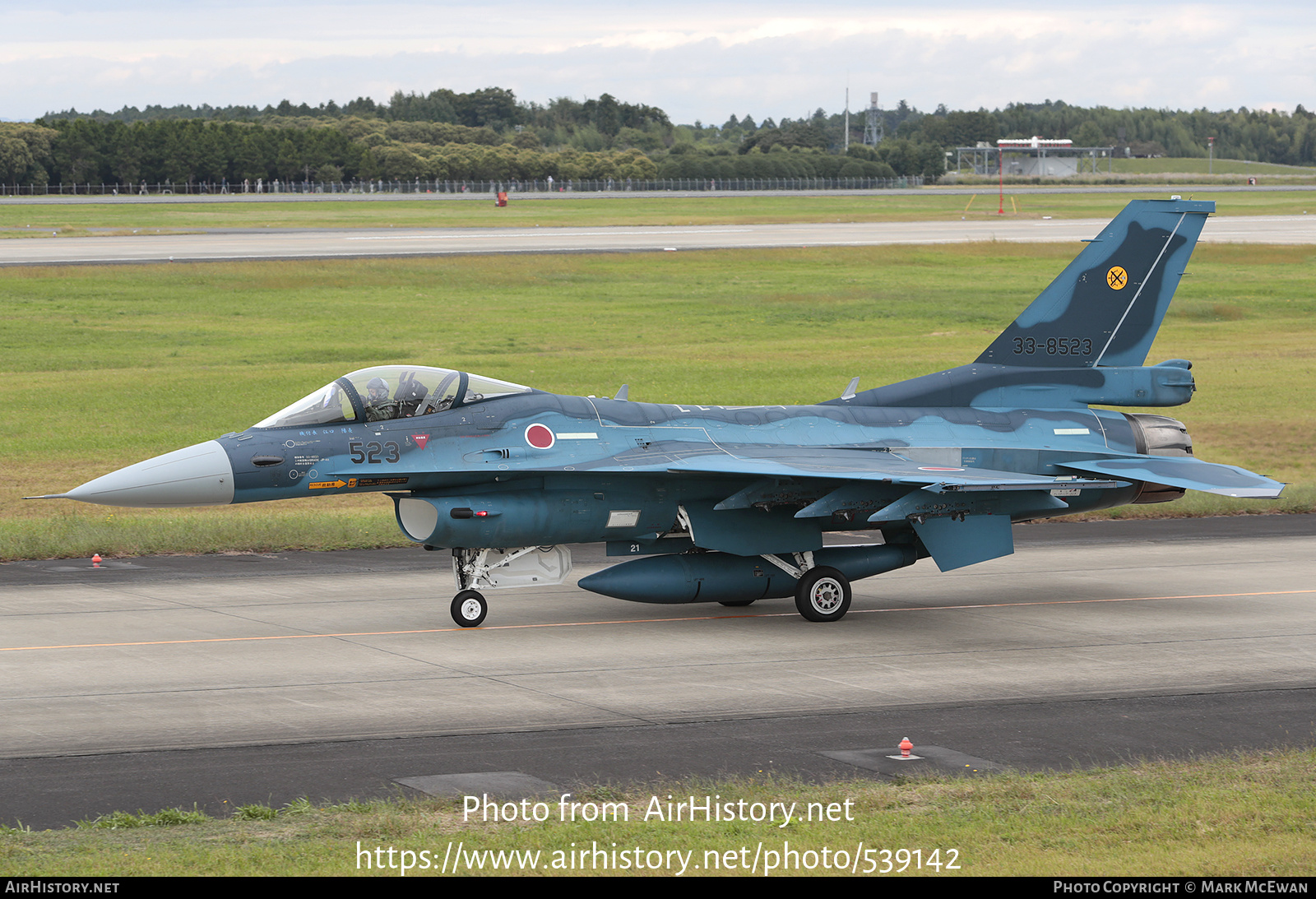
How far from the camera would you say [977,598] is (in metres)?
19.2

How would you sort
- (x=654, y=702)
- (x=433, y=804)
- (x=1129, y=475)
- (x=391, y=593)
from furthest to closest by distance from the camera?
(x=391, y=593)
(x=1129, y=475)
(x=654, y=702)
(x=433, y=804)

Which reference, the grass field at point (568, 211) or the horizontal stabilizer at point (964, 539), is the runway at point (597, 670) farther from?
the grass field at point (568, 211)

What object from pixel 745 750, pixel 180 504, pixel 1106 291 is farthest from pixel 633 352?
pixel 745 750

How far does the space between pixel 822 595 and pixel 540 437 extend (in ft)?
13.3

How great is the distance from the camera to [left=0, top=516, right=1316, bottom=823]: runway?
1236 cm

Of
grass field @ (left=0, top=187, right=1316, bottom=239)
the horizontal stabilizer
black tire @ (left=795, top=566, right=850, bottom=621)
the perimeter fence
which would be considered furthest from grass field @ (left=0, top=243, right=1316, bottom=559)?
the perimeter fence

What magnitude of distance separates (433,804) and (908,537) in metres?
9.58

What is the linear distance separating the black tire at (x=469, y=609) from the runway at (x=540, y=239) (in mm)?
54426

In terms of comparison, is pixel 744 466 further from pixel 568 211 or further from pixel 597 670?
pixel 568 211

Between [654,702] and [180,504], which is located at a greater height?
[180,504]

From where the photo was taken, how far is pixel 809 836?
9695 millimetres

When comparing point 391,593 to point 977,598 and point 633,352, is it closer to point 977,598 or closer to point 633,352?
point 977,598

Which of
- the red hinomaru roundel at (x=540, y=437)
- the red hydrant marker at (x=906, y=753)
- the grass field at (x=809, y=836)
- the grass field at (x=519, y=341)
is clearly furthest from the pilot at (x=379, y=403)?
the red hydrant marker at (x=906, y=753)

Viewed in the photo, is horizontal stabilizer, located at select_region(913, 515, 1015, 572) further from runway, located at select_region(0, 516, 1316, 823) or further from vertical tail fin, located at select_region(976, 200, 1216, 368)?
vertical tail fin, located at select_region(976, 200, 1216, 368)
